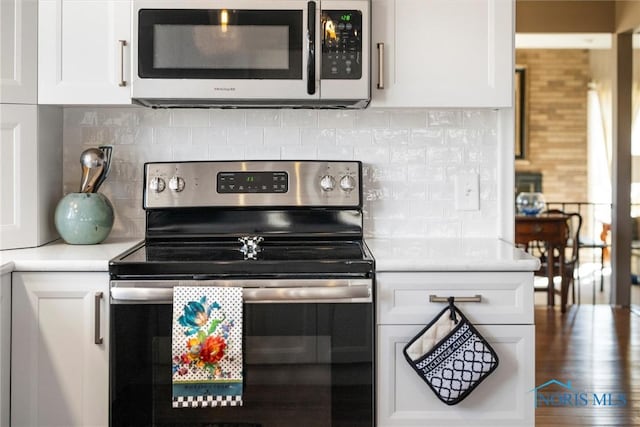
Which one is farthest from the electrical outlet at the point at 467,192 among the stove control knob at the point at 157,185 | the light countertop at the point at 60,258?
the light countertop at the point at 60,258

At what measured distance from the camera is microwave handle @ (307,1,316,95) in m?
2.27

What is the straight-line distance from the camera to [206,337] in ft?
6.52

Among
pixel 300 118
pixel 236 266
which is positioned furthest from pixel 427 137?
pixel 236 266

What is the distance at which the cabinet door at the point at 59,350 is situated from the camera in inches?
81.7

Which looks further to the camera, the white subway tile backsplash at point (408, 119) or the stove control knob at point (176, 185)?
the white subway tile backsplash at point (408, 119)

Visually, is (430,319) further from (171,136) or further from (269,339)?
(171,136)

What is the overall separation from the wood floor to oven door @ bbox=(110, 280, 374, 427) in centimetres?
122

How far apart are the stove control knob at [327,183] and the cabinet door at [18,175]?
0.99m

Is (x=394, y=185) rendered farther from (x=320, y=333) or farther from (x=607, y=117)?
(x=607, y=117)

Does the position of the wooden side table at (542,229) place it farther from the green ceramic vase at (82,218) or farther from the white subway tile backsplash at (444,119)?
the green ceramic vase at (82,218)

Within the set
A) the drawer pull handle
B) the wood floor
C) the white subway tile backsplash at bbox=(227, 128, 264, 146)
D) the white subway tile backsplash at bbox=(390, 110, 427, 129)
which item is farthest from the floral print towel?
the wood floor

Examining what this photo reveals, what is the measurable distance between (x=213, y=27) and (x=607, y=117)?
6.80 metres

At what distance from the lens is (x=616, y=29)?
5.61 meters

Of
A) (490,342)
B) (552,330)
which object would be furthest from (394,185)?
(552,330)
